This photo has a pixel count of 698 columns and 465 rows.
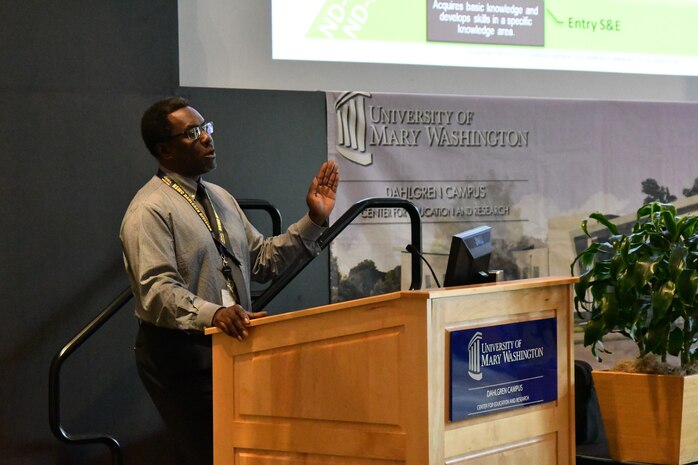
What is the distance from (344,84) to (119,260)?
4.84 ft

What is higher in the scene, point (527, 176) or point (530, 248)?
point (527, 176)

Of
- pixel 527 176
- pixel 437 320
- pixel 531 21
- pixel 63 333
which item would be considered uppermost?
pixel 531 21

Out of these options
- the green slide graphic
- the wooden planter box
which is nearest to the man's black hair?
the green slide graphic

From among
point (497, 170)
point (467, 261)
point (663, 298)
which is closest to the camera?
point (467, 261)

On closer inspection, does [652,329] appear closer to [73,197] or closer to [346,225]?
[346,225]

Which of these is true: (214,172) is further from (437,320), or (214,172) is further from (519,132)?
(437,320)

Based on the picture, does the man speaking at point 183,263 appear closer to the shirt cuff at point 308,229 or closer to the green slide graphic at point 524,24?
the shirt cuff at point 308,229

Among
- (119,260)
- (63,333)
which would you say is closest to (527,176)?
(119,260)

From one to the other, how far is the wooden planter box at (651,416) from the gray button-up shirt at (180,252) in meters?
1.40

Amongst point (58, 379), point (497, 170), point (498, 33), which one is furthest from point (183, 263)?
point (498, 33)

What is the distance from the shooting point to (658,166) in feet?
16.8

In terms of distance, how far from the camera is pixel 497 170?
4801mm

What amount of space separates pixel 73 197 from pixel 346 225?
3.82ft

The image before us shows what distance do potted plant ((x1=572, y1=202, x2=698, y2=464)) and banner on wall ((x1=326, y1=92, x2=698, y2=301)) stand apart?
3.65 ft
